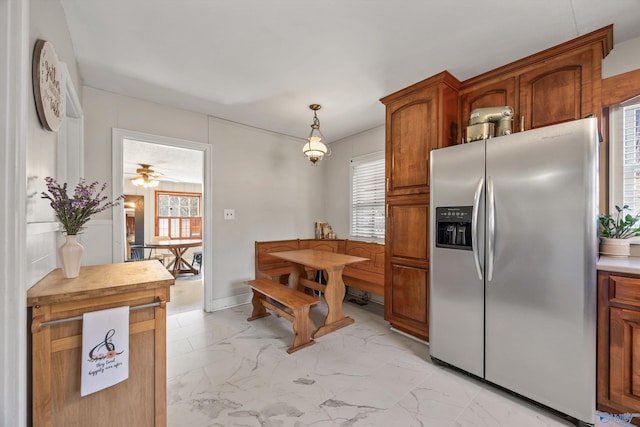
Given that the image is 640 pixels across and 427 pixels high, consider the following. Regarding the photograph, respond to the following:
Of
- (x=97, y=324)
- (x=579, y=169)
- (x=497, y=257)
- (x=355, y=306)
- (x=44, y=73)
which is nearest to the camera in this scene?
(x=97, y=324)

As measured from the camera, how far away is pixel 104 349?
1098mm

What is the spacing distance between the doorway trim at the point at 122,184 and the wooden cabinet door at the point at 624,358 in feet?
11.8

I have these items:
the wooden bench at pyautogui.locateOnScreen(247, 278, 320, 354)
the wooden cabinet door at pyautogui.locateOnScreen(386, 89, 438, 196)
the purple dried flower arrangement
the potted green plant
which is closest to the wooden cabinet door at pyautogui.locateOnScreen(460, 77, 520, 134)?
the wooden cabinet door at pyautogui.locateOnScreen(386, 89, 438, 196)

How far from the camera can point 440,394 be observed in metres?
1.77

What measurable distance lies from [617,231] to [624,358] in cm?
90

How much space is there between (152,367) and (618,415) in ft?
8.54

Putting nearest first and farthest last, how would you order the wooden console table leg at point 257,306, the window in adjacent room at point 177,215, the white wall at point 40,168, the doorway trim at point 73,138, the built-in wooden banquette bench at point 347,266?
the white wall at point 40,168 < the doorway trim at point 73,138 < the wooden console table leg at point 257,306 < the built-in wooden banquette bench at point 347,266 < the window in adjacent room at point 177,215

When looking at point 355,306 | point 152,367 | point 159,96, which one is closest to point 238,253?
point 355,306

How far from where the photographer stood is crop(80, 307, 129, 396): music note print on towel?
1065 millimetres

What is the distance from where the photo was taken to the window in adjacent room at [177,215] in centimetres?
792

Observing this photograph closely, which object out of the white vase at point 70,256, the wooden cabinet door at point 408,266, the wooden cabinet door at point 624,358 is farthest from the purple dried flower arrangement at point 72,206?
the wooden cabinet door at point 624,358

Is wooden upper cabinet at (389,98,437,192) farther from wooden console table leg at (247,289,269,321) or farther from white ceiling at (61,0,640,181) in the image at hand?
wooden console table leg at (247,289,269,321)

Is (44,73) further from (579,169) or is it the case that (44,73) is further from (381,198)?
(381,198)

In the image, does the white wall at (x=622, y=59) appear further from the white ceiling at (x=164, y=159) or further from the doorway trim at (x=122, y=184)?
the white ceiling at (x=164, y=159)
